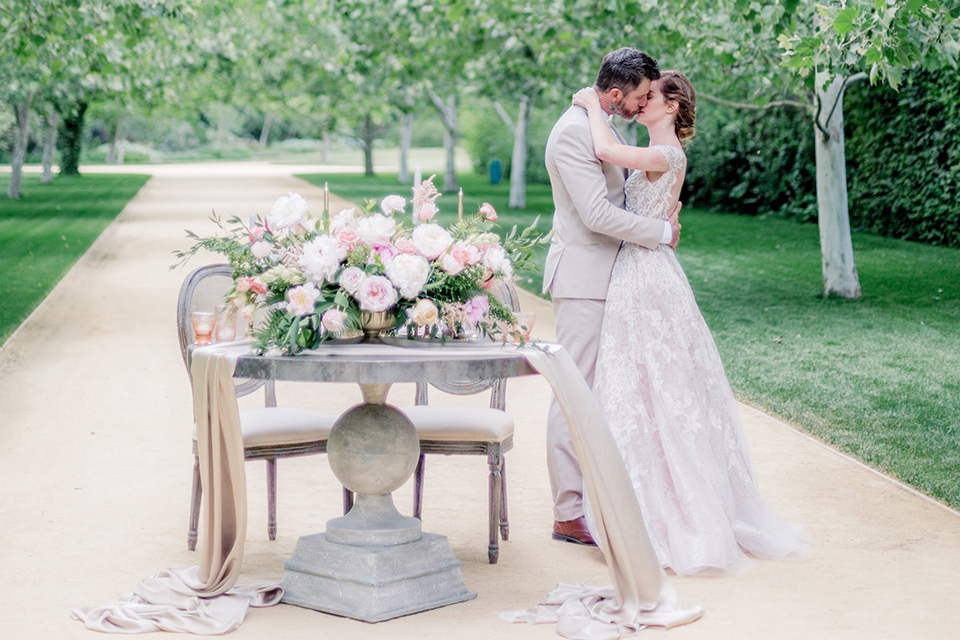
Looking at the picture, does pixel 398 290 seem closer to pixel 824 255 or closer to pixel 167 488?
pixel 167 488

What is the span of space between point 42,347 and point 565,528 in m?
6.12

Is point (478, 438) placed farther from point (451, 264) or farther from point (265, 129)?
point (265, 129)

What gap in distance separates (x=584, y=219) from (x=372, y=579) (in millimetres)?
1658

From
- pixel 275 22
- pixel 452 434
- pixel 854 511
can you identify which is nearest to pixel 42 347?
pixel 452 434

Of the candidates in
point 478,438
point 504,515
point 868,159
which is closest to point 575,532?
point 504,515

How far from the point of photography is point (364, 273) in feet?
13.3

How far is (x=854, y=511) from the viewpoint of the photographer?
5.49 meters

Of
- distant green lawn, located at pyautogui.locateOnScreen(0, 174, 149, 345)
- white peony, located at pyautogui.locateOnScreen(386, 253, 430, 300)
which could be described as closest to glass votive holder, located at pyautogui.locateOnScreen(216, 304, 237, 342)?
white peony, located at pyautogui.locateOnScreen(386, 253, 430, 300)

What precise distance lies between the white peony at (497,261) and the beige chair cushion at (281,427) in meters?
1.01

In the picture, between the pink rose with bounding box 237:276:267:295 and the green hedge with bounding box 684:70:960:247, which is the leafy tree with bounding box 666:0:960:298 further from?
the pink rose with bounding box 237:276:267:295

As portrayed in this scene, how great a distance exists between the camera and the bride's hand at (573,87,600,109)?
4852 millimetres

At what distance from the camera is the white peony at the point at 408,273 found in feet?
13.2

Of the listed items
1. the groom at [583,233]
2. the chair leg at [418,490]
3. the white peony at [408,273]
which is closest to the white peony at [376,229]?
the white peony at [408,273]

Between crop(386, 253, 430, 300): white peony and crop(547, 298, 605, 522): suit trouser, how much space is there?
3.80 ft
